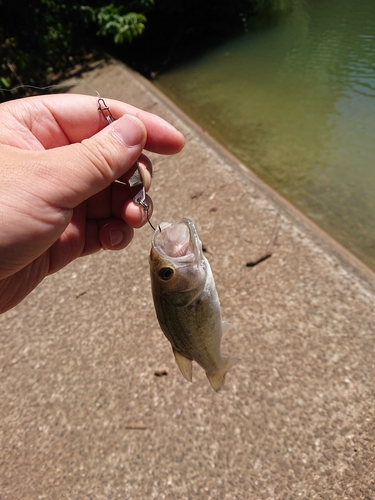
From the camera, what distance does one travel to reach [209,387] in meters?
2.95

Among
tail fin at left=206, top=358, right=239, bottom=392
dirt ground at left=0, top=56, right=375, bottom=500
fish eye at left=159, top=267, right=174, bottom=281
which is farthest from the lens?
dirt ground at left=0, top=56, right=375, bottom=500

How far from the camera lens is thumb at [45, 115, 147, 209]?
1.79 meters

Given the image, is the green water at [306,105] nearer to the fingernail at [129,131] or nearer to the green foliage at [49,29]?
the green foliage at [49,29]

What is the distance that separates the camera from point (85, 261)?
4.49 metres

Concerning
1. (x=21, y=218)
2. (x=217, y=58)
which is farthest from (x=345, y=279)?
(x=217, y=58)

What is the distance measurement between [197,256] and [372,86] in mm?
7045

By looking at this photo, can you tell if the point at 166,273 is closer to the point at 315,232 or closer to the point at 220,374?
the point at 220,374

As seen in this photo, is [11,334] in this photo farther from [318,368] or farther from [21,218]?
[318,368]

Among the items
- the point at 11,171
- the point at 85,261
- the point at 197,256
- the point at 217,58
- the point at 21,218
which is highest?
the point at 11,171

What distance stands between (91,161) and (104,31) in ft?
36.9

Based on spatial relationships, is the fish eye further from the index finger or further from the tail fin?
the index finger

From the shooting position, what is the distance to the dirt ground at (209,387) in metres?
2.50


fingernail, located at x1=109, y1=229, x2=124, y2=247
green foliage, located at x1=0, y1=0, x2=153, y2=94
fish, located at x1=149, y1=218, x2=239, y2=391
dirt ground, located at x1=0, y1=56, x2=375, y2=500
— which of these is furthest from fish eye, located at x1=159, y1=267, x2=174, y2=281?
green foliage, located at x1=0, y1=0, x2=153, y2=94

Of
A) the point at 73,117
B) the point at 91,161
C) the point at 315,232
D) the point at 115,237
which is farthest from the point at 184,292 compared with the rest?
the point at 315,232
